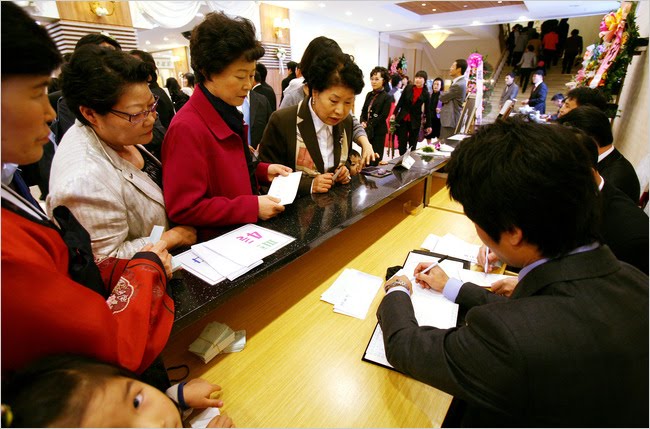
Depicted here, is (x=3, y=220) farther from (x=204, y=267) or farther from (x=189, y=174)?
(x=189, y=174)

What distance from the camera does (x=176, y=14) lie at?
614 cm

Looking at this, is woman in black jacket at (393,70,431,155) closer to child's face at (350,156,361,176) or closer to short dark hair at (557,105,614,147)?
child's face at (350,156,361,176)

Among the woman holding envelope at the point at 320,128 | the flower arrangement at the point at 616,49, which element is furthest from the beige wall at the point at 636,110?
the woman holding envelope at the point at 320,128

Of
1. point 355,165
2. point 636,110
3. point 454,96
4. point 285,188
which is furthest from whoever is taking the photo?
point 454,96

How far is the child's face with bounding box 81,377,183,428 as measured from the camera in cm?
59

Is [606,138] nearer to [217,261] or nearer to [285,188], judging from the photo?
→ [285,188]

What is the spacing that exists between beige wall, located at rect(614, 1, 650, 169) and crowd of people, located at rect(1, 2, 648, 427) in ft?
9.08

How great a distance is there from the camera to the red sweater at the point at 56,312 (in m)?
0.57

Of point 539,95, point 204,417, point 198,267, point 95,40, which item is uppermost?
point 95,40

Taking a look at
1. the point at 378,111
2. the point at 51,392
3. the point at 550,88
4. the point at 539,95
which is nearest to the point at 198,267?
the point at 51,392

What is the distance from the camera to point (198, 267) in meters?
1.15

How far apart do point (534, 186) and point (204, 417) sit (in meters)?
1.06

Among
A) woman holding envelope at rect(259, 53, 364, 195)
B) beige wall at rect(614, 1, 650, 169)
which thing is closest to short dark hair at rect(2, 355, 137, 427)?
woman holding envelope at rect(259, 53, 364, 195)

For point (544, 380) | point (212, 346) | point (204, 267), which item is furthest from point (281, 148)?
point (544, 380)
